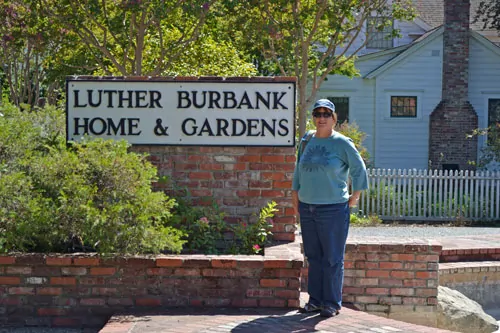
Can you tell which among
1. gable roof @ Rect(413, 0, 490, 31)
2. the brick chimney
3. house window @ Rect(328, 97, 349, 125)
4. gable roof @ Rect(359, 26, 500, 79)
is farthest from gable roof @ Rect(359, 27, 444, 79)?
gable roof @ Rect(413, 0, 490, 31)

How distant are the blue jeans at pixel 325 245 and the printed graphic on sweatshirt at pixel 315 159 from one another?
→ 0.28m

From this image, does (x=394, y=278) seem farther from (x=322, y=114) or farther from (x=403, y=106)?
(x=403, y=106)

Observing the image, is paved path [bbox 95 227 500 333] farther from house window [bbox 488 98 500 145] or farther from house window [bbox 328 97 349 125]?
house window [bbox 488 98 500 145]

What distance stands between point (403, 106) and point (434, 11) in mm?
5406

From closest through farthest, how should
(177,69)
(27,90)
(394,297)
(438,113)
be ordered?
(394,297) → (177,69) → (27,90) → (438,113)

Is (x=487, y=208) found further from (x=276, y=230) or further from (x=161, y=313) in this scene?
(x=161, y=313)

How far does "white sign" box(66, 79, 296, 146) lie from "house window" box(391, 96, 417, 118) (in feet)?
60.5

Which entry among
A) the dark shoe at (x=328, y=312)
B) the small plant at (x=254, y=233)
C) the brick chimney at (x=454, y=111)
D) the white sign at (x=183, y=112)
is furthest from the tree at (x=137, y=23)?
the brick chimney at (x=454, y=111)

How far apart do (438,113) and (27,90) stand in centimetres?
1174

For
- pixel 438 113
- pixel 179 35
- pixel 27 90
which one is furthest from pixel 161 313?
pixel 438 113

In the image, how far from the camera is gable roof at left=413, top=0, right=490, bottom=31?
28156 mm

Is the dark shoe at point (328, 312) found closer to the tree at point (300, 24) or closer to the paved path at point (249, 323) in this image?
the paved path at point (249, 323)

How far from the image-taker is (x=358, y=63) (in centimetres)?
2531

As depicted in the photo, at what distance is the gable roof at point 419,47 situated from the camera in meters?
24.5
